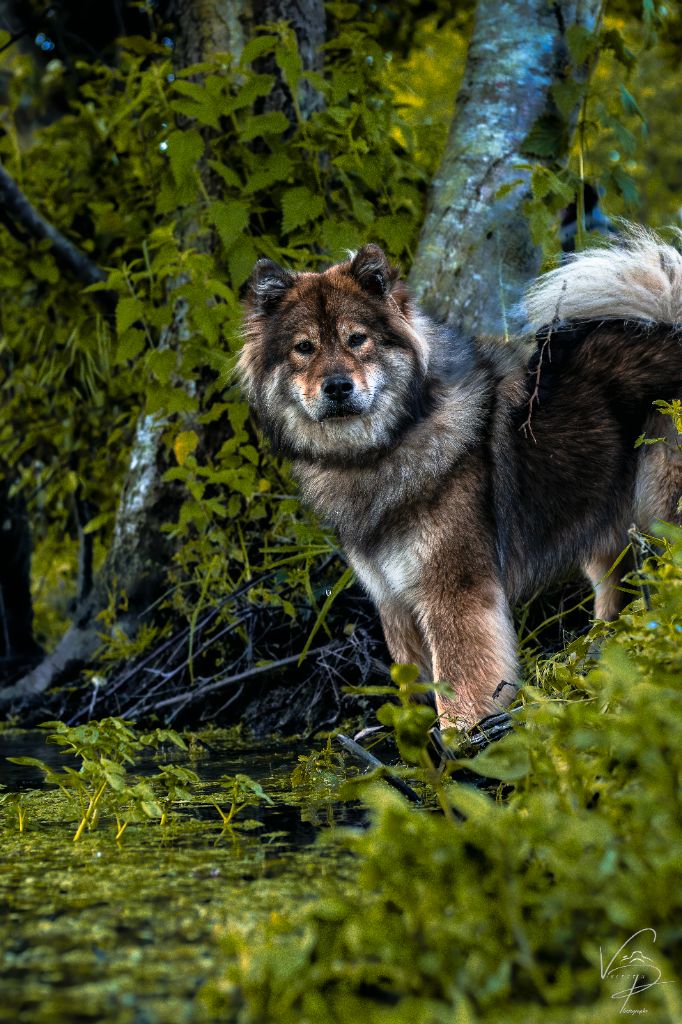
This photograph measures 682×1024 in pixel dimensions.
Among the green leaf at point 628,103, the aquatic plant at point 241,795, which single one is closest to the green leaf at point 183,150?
the green leaf at point 628,103

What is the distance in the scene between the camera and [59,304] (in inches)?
246

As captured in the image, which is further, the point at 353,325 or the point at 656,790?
the point at 353,325

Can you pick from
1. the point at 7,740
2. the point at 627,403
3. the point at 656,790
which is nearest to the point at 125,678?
the point at 7,740

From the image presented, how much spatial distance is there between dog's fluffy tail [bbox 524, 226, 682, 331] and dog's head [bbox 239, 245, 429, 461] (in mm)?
521

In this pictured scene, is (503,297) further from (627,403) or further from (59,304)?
(59,304)

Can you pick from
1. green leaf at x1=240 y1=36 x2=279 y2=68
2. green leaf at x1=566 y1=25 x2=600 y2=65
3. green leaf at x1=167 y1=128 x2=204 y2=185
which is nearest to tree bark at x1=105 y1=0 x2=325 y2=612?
green leaf at x1=167 y1=128 x2=204 y2=185

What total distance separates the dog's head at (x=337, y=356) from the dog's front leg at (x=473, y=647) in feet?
2.04

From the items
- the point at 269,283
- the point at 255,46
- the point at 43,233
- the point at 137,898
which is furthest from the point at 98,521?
the point at 137,898

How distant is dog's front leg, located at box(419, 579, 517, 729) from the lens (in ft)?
12.3

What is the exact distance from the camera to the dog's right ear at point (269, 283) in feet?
13.7

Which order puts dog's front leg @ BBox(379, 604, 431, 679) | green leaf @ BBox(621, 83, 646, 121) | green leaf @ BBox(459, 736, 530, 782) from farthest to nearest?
green leaf @ BBox(621, 83, 646, 121) < dog's front leg @ BBox(379, 604, 431, 679) < green leaf @ BBox(459, 736, 530, 782)

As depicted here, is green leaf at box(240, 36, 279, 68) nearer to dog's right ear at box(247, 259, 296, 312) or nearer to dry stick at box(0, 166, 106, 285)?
dog's right ear at box(247, 259, 296, 312)

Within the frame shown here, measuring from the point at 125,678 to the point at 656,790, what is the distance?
3.83 m

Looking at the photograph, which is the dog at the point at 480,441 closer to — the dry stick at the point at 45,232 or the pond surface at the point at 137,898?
the pond surface at the point at 137,898
